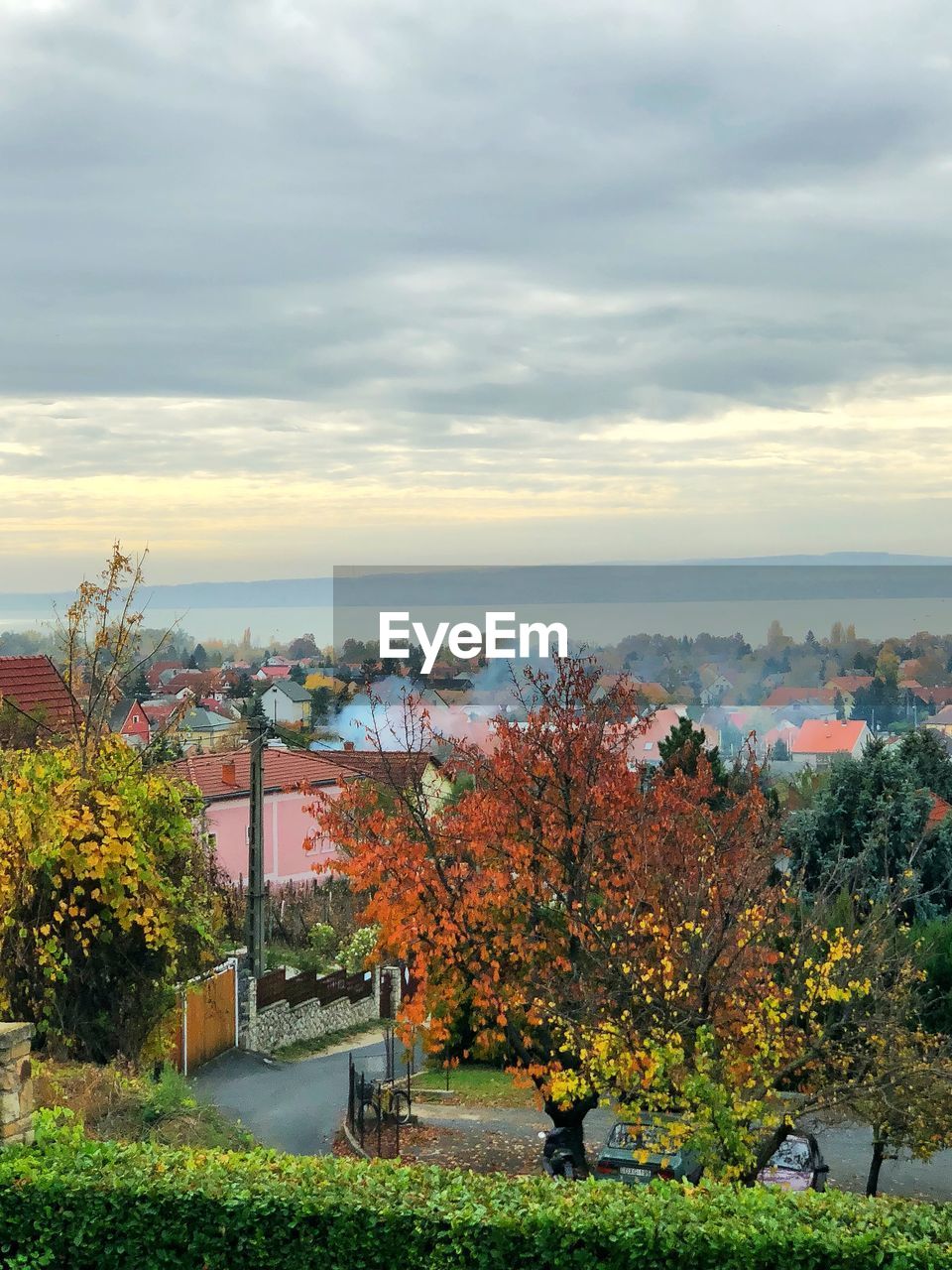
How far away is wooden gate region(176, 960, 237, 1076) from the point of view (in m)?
24.4

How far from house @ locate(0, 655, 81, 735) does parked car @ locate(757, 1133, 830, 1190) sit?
18.2 m

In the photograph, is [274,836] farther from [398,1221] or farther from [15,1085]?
[398,1221]

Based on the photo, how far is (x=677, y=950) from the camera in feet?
45.2

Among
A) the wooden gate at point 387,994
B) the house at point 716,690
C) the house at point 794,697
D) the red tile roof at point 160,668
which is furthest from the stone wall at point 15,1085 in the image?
the red tile roof at point 160,668

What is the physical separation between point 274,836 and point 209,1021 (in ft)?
76.5

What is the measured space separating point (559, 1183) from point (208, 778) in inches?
1515

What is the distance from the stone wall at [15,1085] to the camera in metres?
9.73

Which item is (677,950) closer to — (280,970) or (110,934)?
(110,934)

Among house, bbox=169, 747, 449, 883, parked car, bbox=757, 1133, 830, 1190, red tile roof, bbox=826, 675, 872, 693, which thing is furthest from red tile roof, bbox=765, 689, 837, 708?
parked car, bbox=757, 1133, 830, 1190

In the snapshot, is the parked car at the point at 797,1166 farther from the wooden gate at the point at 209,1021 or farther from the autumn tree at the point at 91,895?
the wooden gate at the point at 209,1021

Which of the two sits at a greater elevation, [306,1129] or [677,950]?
[677,950]

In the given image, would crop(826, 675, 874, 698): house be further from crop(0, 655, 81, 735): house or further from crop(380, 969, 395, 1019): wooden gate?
crop(0, 655, 81, 735): house

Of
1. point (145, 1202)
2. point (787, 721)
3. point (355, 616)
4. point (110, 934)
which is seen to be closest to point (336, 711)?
point (355, 616)

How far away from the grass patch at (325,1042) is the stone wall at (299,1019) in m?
0.10
